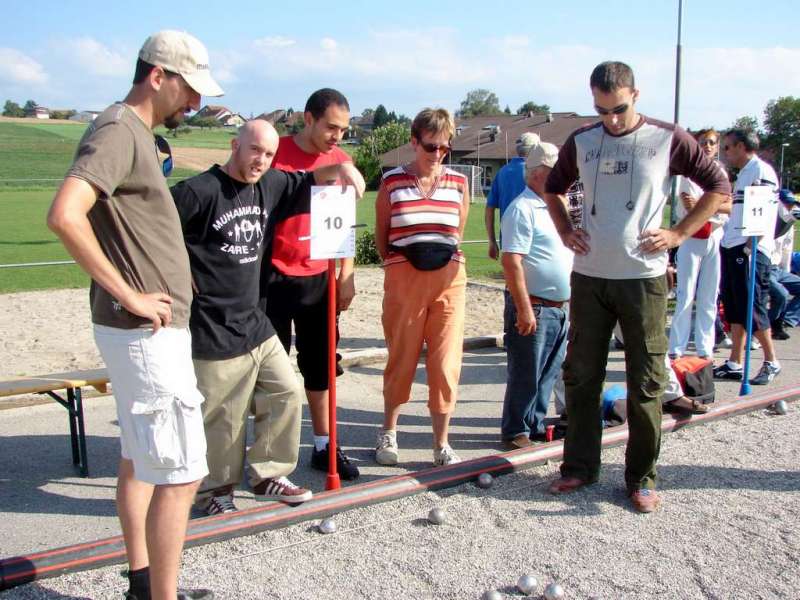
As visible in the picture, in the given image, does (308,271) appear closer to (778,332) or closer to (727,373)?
(727,373)

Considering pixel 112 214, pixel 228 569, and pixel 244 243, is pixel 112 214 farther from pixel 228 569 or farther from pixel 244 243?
pixel 228 569

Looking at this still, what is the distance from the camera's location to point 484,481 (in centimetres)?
442

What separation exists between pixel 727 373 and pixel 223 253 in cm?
510

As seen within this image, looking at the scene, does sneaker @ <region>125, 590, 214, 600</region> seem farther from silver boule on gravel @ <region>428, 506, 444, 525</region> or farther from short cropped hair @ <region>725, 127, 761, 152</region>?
short cropped hair @ <region>725, 127, 761, 152</region>

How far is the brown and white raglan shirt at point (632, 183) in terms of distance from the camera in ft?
13.1

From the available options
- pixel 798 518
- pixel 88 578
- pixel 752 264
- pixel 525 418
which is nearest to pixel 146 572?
pixel 88 578

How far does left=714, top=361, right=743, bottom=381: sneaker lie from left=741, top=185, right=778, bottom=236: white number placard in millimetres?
1293

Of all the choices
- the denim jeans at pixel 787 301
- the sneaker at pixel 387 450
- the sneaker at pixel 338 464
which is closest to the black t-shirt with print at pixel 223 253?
the sneaker at pixel 338 464

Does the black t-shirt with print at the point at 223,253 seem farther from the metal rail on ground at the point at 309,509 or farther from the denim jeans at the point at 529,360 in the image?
the denim jeans at the point at 529,360

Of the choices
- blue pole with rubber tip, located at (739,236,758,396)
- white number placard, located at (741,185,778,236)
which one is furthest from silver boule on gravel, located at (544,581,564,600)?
white number placard, located at (741,185,778,236)

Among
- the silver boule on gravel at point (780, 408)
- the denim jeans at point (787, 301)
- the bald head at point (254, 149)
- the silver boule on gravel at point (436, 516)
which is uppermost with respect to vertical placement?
the bald head at point (254, 149)

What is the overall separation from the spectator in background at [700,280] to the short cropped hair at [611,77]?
3174 mm

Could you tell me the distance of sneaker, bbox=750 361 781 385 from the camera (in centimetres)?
678

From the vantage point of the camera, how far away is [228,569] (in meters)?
3.47
